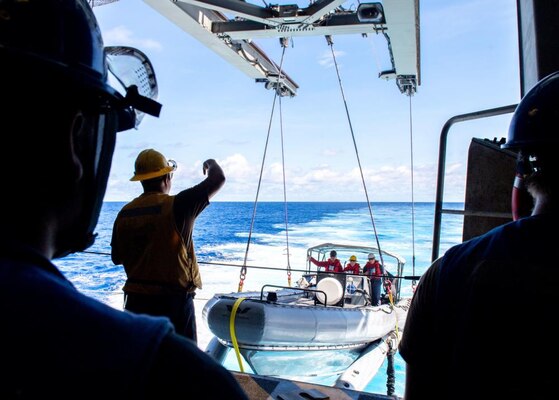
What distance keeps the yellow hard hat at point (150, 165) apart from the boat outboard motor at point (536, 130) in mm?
1976

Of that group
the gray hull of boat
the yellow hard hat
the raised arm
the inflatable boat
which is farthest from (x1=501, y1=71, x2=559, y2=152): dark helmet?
the gray hull of boat

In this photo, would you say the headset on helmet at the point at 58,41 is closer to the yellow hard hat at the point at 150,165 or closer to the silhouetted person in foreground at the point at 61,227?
the silhouetted person in foreground at the point at 61,227

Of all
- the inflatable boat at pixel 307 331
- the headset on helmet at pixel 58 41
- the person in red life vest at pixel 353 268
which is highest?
the headset on helmet at pixel 58 41

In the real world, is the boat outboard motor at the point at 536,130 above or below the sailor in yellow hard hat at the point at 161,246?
above

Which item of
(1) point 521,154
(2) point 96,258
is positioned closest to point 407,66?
(1) point 521,154

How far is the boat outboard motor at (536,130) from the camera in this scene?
3.32 ft

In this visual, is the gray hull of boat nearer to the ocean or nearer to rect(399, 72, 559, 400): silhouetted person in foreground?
the ocean

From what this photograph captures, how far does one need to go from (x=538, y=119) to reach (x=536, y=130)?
40mm

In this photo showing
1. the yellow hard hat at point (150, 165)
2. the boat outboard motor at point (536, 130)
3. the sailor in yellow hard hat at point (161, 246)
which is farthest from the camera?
the yellow hard hat at point (150, 165)

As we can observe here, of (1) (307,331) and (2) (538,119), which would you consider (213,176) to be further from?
(1) (307,331)

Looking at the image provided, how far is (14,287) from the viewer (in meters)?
0.37

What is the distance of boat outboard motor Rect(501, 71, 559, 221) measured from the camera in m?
1.01

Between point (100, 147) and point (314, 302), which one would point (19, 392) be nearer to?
point (100, 147)

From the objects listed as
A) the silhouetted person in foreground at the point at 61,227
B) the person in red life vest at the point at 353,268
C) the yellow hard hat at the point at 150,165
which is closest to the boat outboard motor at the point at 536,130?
the silhouetted person in foreground at the point at 61,227
